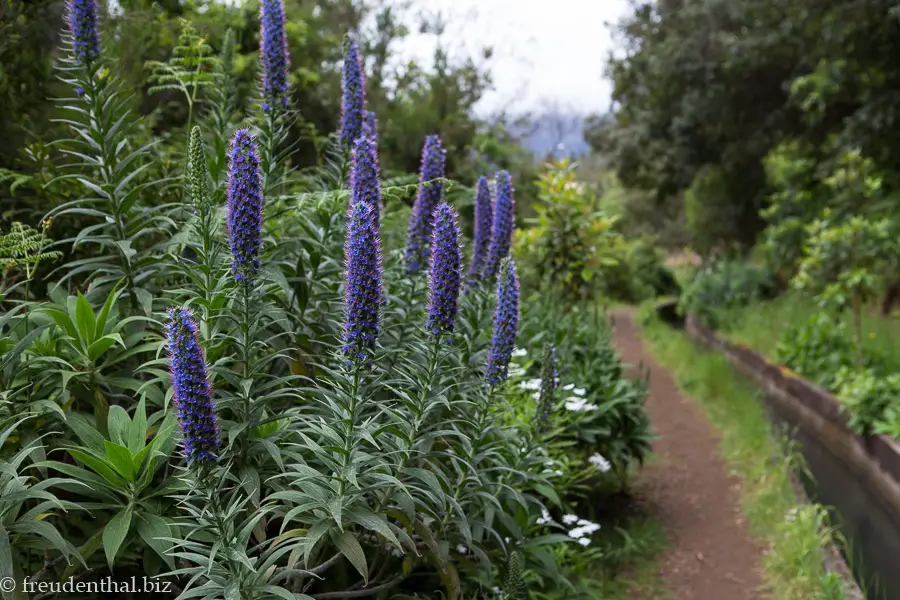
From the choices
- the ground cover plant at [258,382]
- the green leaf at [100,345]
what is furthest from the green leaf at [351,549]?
the green leaf at [100,345]

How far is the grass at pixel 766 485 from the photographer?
475 centimetres

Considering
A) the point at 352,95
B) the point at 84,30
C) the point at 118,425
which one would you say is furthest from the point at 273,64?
the point at 118,425

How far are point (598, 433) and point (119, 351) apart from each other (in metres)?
3.57

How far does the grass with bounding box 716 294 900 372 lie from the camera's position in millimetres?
8862

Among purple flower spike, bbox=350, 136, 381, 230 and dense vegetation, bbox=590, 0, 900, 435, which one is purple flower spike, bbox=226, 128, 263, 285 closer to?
purple flower spike, bbox=350, 136, 381, 230

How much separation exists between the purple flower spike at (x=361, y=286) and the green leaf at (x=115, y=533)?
88 centimetres

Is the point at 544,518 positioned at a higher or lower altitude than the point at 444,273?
lower

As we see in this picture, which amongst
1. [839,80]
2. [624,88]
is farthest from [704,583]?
[624,88]

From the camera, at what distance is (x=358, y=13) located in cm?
1205

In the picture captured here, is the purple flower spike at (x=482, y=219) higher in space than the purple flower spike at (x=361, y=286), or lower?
higher

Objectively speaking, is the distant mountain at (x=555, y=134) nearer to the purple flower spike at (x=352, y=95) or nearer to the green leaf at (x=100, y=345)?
the purple flower spike at (x=352, y=95)

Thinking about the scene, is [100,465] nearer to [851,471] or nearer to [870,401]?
[870,401]

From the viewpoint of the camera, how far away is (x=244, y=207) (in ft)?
7.48

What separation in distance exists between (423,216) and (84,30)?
5.42 feet
